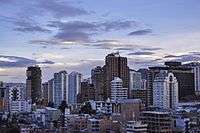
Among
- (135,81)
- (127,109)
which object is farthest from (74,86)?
(127,109)

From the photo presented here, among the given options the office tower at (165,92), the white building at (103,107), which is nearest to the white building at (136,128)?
the white building at (103,107)

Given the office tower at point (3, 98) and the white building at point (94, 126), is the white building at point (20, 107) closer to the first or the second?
the office tower at point (3, 98)

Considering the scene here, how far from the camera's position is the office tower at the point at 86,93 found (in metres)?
29.3

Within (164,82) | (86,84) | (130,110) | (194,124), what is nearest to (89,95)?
(86,84)

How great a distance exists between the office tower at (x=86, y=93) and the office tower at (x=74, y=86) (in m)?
0.86

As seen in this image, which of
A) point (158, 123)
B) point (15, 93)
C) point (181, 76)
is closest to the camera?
point (158, 123)

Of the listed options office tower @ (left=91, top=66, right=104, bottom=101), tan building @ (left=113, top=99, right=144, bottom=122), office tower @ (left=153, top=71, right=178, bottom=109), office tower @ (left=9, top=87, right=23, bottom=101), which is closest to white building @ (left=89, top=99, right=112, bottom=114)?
tan building @ (left=113, top=99, right=144, bottom=122)

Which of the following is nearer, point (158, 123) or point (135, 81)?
point (158, 123)

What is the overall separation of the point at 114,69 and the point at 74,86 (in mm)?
4636

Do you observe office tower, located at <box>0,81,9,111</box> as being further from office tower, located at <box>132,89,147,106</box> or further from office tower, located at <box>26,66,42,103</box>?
office tower, located at <box>132,89,147,106</box>

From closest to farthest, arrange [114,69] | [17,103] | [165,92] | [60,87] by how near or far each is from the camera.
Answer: [165,92] < [114,69] < [17,103] < [60,87]

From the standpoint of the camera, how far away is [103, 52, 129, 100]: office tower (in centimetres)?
2795

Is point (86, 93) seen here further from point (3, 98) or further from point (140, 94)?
point (3, 98)

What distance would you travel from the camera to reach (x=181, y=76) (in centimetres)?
3034
